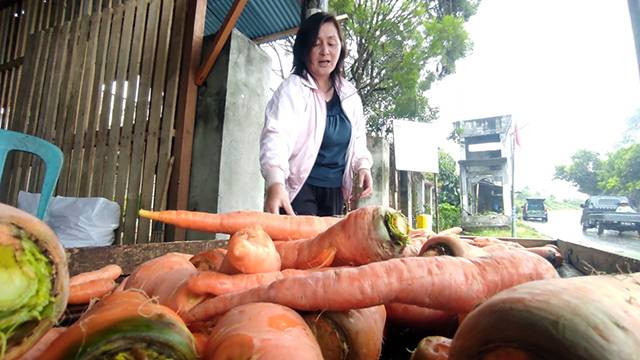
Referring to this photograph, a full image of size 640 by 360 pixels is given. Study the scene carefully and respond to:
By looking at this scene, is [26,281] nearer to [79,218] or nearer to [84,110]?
[79,218]

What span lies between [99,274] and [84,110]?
13.4 feet

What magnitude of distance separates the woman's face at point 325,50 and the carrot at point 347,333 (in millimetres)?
2129

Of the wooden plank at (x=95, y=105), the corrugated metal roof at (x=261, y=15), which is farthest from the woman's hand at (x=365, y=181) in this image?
the corrugated metal roof at (x=261, y=15)

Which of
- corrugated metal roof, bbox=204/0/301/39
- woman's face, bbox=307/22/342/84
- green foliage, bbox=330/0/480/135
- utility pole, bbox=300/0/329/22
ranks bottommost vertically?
woman's face, bbox=307/22/342/84

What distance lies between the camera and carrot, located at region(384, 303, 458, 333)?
112 centimetres

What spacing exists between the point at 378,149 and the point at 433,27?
5555 mm

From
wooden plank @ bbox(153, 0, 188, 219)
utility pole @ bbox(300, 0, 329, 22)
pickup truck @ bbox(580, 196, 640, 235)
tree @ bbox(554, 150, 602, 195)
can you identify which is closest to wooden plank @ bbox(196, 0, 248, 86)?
wooden plank @ bbox(153, 0, 188, 219)

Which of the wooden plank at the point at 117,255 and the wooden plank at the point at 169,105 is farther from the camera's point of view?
the wooden plank at the point at 169,105

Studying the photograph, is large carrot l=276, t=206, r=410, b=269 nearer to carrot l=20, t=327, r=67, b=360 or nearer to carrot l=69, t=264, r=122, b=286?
A: carrot l=20, t=327, r=67, b=360

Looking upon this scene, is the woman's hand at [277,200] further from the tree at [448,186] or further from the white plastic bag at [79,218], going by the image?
the tree at [448,186]

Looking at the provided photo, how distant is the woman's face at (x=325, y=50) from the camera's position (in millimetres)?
2604

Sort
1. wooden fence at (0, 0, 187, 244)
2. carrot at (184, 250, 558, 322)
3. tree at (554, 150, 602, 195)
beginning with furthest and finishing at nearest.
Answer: tree at (554, 150, 602, 195), wooden fence at (0, 0, 187, 244), carrot at (184, 250, 558, 322)

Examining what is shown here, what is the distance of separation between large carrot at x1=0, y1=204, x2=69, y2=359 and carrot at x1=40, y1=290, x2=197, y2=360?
0.06m

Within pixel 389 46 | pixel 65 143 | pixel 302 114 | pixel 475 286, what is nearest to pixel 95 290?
pixel 475 286
